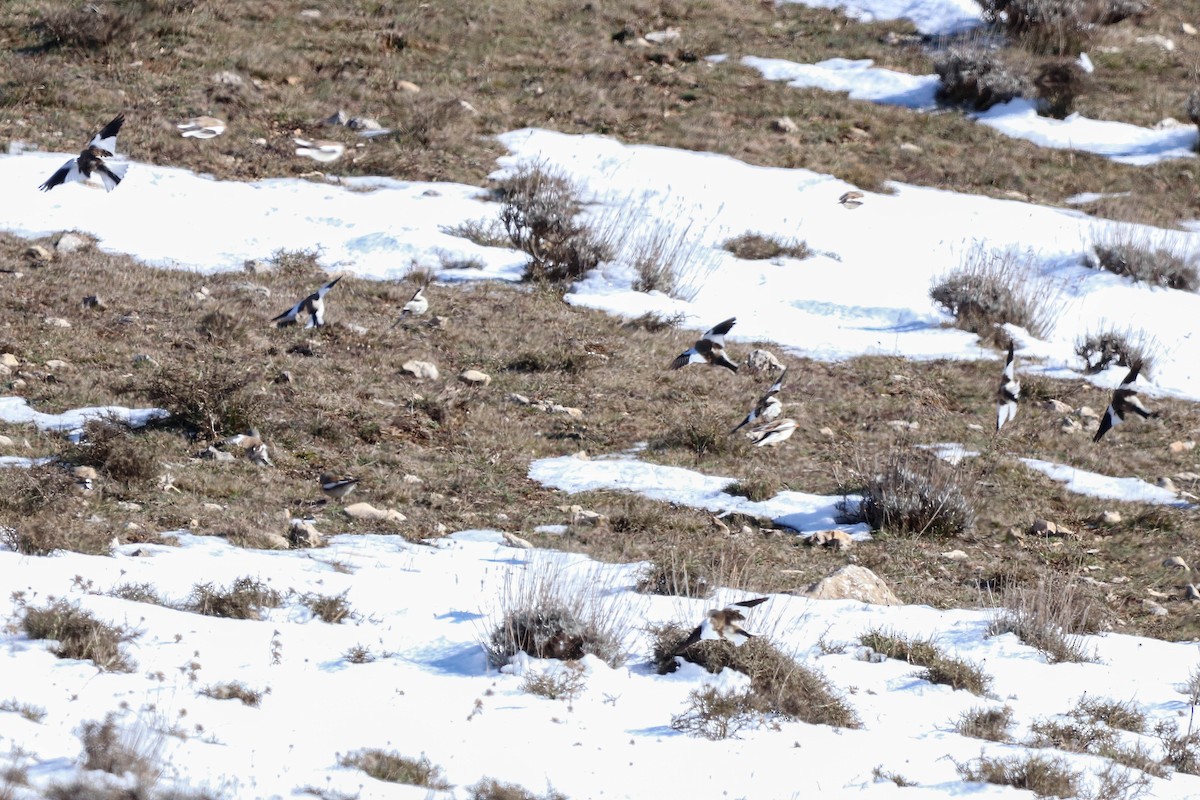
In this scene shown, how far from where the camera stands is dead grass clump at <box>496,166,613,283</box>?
38.0ft

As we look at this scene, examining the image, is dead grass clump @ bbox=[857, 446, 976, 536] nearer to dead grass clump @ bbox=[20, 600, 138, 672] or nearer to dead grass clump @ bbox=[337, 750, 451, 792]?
dead grass clump @ bbox=[337, 750, 451, 792]

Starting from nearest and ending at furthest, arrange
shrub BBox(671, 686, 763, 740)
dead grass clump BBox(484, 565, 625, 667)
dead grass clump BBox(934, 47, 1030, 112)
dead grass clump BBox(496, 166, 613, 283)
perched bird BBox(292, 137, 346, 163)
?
shrub BBox(671, 686, 763, 740) → dead grass clump BBox(484, 565, 625, 667) → dead grass clump BBox(496, 166, 613, 283) → perched bird BBox(292, 137, 346, 163) → dead grass clump BBox(934, 47, 1030, 112)

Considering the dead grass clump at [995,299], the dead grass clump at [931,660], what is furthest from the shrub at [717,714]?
the dead grass clump at [995,299]

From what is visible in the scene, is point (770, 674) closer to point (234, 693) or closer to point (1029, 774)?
point (1029, 774)

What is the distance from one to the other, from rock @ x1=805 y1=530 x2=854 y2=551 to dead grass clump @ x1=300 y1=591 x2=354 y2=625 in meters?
3.11

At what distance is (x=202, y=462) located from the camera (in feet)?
22.4

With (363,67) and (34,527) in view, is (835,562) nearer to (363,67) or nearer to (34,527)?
(34,527)

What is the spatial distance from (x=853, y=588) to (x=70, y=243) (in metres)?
7.51

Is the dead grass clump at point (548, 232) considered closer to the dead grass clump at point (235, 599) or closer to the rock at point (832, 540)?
the rock at point (832, 540)

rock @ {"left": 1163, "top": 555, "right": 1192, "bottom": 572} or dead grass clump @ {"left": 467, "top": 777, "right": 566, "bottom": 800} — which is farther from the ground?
dead grass clump @ {"left": 467, "top": 777, "right": 566, "bottom": 800}

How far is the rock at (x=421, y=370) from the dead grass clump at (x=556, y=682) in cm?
437

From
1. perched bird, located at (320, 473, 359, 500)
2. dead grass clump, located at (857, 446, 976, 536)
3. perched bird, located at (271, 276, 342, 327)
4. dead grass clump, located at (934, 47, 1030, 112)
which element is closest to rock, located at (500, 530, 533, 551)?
perched bird, located at (320, 473, 359, 500)

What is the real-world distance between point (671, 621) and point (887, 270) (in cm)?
814

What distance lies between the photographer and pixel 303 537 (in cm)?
600
